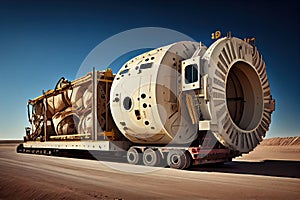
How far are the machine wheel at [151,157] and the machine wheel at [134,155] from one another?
430mm

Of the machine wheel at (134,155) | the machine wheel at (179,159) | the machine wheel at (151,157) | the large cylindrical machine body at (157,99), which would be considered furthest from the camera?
the machine wheel at (134,155)

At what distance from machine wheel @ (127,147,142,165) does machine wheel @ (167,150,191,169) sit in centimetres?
154

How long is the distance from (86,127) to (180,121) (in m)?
6.15

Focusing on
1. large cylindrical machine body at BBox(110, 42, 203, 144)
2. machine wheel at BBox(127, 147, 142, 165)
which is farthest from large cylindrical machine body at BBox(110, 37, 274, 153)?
machine wheel at BBox(127, 147, 142, 165)

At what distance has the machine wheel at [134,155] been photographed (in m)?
11.6

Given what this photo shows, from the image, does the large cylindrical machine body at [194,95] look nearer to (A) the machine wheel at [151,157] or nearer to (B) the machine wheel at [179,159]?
(A) the machine wheel at [151,157]

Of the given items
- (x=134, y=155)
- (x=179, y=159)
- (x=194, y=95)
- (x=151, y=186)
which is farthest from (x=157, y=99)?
(x=151, y=186)

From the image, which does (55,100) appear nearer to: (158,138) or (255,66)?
(158,138)

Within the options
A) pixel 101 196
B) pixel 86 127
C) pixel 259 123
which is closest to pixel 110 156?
pixel 86 127

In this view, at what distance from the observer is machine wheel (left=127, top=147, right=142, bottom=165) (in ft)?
38.2

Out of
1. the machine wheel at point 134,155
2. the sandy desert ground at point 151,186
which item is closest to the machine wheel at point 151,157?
the machine wheel at point 134,155

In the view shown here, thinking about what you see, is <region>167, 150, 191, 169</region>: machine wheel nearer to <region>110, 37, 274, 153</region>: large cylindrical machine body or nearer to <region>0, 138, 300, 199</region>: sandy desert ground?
<region>110, 37, 274, 153</region>: large cylindrical machine body

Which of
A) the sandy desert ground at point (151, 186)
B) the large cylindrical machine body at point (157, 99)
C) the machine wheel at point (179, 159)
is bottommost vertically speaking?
the sandy desert ground at point (151, 186)

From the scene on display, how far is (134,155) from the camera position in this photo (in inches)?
A: 463
